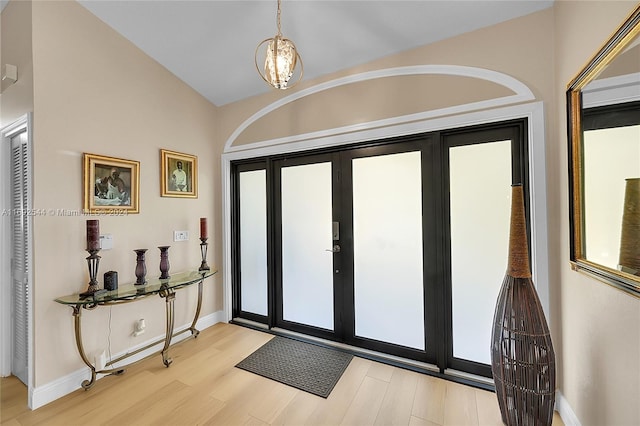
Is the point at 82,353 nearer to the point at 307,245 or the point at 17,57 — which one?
the point at 307,245

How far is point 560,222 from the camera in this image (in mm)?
1847

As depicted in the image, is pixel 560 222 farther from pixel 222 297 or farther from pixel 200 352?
pixel 222 297

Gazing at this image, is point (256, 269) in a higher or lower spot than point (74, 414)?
higher

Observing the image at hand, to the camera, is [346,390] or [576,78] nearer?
[576,78]

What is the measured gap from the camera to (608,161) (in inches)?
49.9

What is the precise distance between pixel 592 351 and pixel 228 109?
3957 millimetres

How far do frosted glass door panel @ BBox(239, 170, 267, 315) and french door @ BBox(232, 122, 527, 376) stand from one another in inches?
0.6

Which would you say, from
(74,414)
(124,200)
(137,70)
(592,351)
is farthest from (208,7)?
(592,351)

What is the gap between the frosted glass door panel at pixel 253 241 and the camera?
11.1 feet

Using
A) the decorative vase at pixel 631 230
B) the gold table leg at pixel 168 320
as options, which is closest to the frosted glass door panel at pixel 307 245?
the gold table leg at pixel 168 320

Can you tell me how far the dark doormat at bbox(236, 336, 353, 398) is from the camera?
2.23m

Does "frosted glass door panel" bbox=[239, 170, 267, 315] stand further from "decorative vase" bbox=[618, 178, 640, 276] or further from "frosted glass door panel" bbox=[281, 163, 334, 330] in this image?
"decorative vase" bbox=[618, 178, 640, 276]

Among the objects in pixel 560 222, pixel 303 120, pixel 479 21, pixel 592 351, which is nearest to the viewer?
pixel 592 351

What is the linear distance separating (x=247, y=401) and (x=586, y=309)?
2.31m
